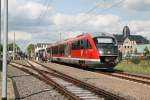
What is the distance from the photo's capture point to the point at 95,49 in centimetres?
3062

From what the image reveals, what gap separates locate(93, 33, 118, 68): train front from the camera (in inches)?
1204

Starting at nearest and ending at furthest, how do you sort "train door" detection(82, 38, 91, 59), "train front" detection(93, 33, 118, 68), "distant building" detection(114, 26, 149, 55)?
"train front" detection(93, 33, 118, 68)
"train door" detection(82, 38, 91, 59)
"distant building" detection(114, 26, 149, 55)

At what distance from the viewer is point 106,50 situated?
30.7 m

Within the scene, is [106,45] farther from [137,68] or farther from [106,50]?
[137,68]

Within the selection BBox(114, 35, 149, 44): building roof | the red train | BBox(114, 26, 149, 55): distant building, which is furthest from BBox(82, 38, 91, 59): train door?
BBox(114, 35, 149, 44): building roof

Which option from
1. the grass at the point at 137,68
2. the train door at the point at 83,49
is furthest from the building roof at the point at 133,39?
the train door at the point at 83,49

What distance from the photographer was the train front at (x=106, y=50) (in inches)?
1204

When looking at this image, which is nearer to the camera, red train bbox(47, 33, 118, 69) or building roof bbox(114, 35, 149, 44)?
red train bbox(47, 33, 118, 69)

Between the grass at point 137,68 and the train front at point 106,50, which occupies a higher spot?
the train front at point 106,50

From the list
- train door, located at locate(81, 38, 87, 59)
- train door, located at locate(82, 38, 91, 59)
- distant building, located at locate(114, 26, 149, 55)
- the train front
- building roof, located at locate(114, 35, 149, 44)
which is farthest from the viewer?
building roof, located at locate(114, 35, 149, 44)

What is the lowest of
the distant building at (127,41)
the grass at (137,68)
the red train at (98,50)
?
the grass at (137,68)

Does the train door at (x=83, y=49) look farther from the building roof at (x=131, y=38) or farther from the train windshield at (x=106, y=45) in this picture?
the building roof at (x=131, y=38)

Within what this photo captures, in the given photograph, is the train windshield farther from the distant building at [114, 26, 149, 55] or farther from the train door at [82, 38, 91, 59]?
the distant building at [114, 26, 149, 55]

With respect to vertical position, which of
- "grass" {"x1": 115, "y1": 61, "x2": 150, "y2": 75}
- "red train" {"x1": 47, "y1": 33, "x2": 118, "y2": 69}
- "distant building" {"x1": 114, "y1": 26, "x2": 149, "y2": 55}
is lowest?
"grass" {"x1": 115, "y1": 61, "x2": 150, "y2": 75}
